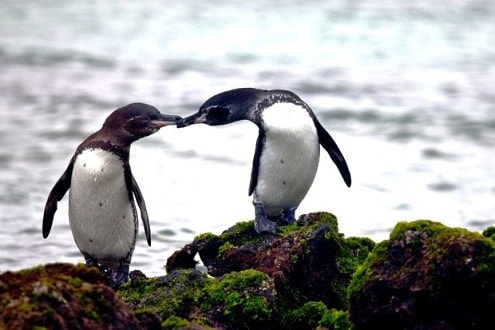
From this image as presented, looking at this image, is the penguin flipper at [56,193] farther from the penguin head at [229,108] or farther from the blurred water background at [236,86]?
the blurred water background at [236,86]

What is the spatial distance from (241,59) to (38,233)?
38.0 feet

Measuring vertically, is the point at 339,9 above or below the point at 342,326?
below

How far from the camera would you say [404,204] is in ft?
46.2

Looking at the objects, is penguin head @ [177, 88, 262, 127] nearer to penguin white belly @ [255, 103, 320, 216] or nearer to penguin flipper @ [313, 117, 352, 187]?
penguin white belly @ [255, 103, 320, 216]

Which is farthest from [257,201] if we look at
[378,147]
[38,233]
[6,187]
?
[378,147]

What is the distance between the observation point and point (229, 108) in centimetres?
872

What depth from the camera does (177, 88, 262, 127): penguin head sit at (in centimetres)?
865

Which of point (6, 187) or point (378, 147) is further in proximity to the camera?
point (378, 147)

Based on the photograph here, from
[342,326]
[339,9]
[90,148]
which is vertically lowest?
[339,9]

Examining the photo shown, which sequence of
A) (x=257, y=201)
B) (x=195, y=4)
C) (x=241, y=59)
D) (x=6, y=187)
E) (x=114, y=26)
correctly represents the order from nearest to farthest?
(x=257, y=201) → (x=6, y=187) → (x=241, y=59) → (x=114, y=26) → (x=195, y=4)

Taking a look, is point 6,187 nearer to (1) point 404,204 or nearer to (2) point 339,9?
(1) point 404,204

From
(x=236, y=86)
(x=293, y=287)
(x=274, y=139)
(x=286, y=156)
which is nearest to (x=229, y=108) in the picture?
(x=274, y=139)

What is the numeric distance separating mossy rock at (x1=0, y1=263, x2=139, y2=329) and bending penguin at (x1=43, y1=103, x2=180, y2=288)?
2.37 meters

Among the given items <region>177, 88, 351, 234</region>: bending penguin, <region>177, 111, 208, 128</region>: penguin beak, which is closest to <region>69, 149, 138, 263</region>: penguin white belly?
<region>177, 111, 208, 128</region>: penguin beak
